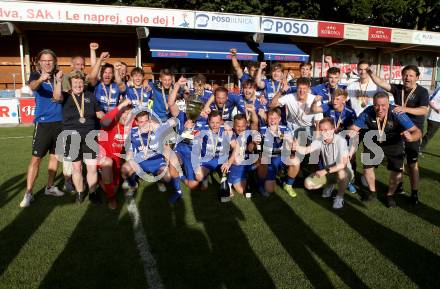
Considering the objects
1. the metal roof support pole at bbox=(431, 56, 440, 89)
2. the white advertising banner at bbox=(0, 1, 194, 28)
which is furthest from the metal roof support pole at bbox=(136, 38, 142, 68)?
the metal roof support pole at bbox=(431, 56, 440, 89)

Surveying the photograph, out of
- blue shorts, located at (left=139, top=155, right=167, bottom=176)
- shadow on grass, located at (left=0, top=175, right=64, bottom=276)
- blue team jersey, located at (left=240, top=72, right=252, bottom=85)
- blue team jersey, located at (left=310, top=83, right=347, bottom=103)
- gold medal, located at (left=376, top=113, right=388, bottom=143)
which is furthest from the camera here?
blue team jersey, located at (left=240, top=72, right=252, bottom=85)

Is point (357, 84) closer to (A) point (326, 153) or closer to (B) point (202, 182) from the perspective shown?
(A) point (326, 153)

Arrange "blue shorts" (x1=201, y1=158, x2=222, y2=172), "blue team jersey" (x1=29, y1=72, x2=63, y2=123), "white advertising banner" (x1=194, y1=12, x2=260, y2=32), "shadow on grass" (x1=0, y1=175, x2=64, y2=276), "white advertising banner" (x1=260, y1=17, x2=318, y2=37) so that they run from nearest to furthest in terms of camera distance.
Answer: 1. "shadow on grass" (x1=0, y1=175, x2=64, y2=276)
2. "blue team jersey" (x1=29, y1=72, x2=63, y2=123)
3. "blue shorts" (x1=201, y1=158, x2=222, y2=172)
4. "white advertising banner" (x1=194, y1=12, x2=260, y2=32)
5. "white advertising banner" (x1=260, y1=17, x2=318, y2=37)

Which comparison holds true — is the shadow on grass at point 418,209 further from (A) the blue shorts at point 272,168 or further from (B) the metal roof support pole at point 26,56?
(B) the metal roof support pole at point 26,56

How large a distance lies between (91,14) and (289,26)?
9.27 metres

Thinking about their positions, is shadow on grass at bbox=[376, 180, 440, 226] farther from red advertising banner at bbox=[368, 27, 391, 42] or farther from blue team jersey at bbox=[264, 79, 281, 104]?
red advertising banner at bbox=[368, 27, 391, 42]

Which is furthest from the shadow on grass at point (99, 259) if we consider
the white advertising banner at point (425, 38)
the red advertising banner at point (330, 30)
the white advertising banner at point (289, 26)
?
the white advertising banner at point (425, 38)

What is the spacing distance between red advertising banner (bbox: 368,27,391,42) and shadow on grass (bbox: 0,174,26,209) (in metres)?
18.9

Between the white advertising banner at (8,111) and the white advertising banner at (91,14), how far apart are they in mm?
3603

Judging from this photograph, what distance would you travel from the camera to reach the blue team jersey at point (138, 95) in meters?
6.35

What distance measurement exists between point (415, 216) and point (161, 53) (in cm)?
1311

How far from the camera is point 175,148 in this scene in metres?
6.52

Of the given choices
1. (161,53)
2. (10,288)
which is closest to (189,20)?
(161,53)

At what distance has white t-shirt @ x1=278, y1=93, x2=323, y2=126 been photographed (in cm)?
618
